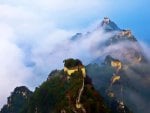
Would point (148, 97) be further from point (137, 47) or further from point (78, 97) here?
point (78, 97)

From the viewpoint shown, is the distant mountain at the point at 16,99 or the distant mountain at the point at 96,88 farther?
the distant mountain at the point at 16,99

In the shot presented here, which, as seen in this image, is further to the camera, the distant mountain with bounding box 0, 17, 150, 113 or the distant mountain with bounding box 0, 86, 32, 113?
the distant mountain with bounding box 0, 86, 32, 113

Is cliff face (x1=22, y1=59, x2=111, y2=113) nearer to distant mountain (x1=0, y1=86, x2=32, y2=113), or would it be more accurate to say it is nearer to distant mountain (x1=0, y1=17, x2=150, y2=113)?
distant mountain (x1=0, y1=17, x2=150, y2=113)

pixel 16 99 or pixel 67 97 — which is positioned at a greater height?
pixel 16 99

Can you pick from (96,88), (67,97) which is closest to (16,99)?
(96,88)

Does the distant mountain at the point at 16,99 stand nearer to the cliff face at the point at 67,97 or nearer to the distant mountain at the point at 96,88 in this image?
the distant mountain at the point at 96,88

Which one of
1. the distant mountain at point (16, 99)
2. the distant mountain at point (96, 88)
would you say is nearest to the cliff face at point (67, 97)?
the distant mountain at point (96, 88)

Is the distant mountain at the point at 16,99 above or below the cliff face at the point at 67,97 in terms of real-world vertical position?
above

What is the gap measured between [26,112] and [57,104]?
1869 cm

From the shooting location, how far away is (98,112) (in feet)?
356

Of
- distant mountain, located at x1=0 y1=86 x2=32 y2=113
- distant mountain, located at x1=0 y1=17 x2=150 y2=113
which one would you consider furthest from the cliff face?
distant mountain, located at x1=0 y1=86 x2=32 y2=113

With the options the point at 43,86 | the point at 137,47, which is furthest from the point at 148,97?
the point at 43,86

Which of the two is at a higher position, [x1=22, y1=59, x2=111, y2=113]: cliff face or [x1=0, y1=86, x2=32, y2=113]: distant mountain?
[x1=0, y1=86, x2=32, y2=113]: distant mountain

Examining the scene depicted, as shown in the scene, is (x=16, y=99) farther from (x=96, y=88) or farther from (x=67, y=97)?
(x=67, y=97)
